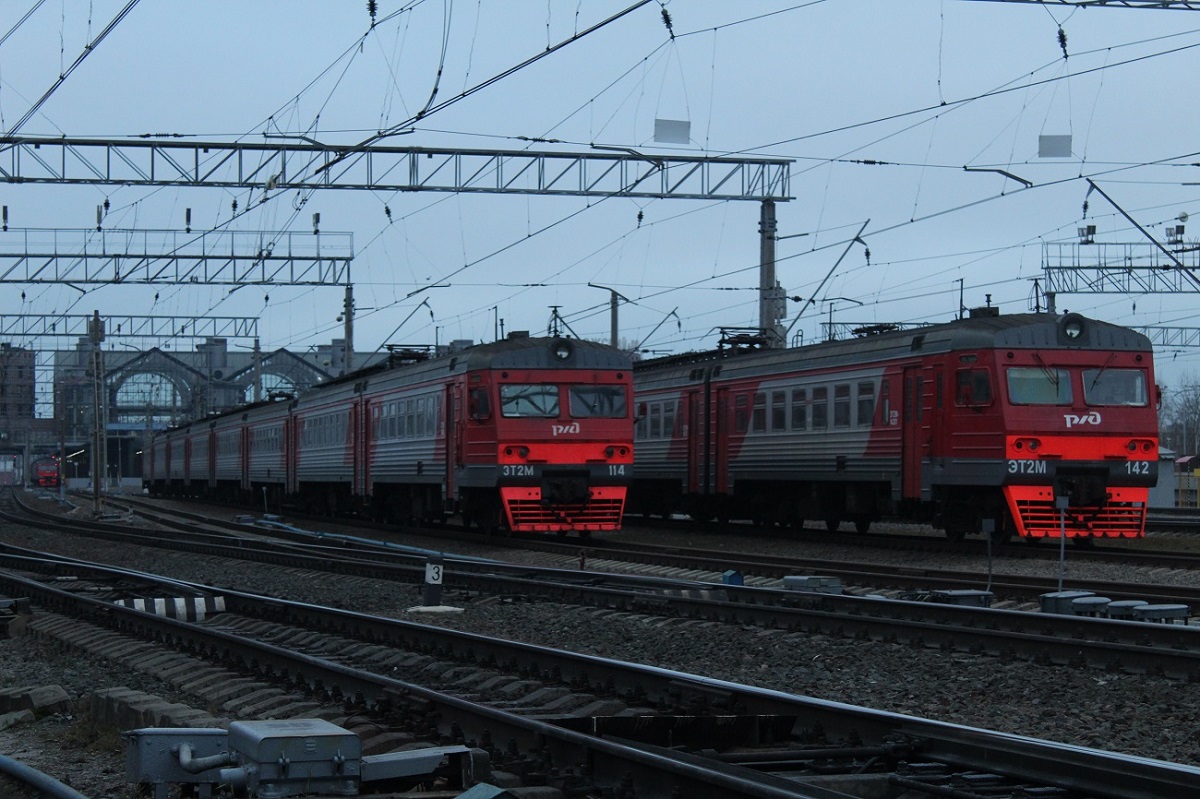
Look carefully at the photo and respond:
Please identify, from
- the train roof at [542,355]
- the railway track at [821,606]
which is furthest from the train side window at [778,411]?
the railway track at [821,606]

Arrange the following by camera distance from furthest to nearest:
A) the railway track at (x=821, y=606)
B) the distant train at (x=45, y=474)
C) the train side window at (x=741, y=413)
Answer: the distant train at (x=45, y=474)
the train side window at (x=741, y=413)
the railway track at (x=821, y=606)

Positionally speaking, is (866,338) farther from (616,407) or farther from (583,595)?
(583,595)

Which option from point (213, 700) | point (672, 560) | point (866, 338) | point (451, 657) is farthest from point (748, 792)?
point (866, 338)

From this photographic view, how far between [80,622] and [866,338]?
13.2 metres

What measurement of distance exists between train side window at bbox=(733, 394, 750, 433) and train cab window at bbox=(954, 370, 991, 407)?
21.3 ft

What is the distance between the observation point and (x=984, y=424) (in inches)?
789

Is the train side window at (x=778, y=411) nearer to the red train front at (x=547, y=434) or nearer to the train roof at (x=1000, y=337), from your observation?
the train roof at (x=1000, y=337)

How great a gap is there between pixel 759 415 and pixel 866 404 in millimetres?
3666

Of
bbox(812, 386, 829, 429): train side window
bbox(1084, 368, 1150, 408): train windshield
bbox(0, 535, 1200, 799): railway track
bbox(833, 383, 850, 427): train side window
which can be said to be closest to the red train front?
bbox(812, 386, 829, 429): train side window

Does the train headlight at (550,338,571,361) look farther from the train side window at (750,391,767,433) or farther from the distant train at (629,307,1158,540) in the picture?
the distant train at (629,307,1158,540)

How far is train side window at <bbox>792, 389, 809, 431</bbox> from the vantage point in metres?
24.5

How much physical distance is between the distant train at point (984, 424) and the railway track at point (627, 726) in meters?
9.85

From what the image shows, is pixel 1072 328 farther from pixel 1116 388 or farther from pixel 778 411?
pixel 778 411

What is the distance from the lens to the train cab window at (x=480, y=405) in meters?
24.4
